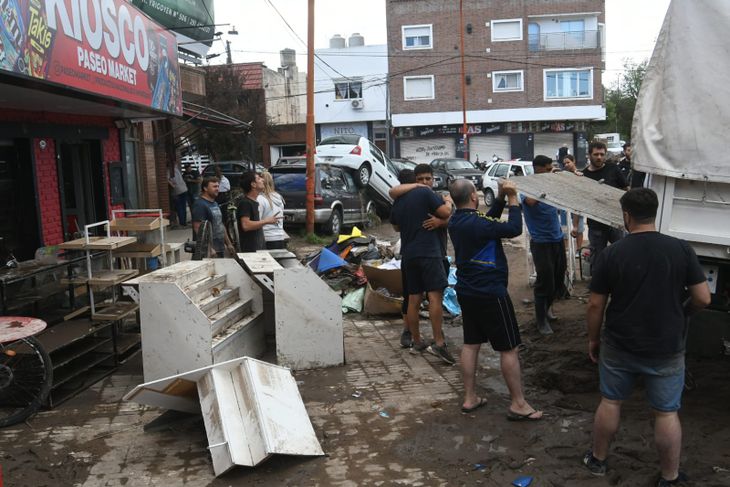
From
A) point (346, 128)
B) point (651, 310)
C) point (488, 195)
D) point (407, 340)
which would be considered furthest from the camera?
point (346, 128)

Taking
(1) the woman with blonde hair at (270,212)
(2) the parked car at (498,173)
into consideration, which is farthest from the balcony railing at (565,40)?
(1) the woman with blonde hair at (270,212)

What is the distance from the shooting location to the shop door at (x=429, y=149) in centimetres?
4288

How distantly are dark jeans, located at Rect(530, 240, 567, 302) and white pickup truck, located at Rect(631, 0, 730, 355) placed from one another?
7.38 ft

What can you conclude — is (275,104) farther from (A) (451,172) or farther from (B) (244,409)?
(B) (244,409)

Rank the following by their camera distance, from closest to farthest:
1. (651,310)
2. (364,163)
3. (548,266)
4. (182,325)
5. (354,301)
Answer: (651,310)
(182,325)
(548,266)
(354,301)
(364,163)

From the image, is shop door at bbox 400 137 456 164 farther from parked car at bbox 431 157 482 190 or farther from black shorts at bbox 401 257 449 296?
black shorts at bbox 401 257 449 296

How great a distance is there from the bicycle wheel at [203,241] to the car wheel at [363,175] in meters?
9.52

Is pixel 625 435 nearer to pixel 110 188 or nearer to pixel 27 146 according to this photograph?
pixel 27 146

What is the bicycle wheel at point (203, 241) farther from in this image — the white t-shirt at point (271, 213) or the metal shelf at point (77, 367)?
the metal shelf at point (77, 367)

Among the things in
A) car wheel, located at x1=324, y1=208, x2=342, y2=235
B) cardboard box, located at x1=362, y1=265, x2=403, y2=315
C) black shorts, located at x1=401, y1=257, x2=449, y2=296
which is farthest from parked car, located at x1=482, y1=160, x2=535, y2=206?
black shorts, located at x1=401, y1=257, x2=449, y2=296

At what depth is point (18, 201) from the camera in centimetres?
901

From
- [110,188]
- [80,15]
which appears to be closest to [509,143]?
[110,188]

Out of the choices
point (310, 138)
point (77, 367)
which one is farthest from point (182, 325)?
point (310, 138)

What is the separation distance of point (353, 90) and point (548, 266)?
37.9 meters
